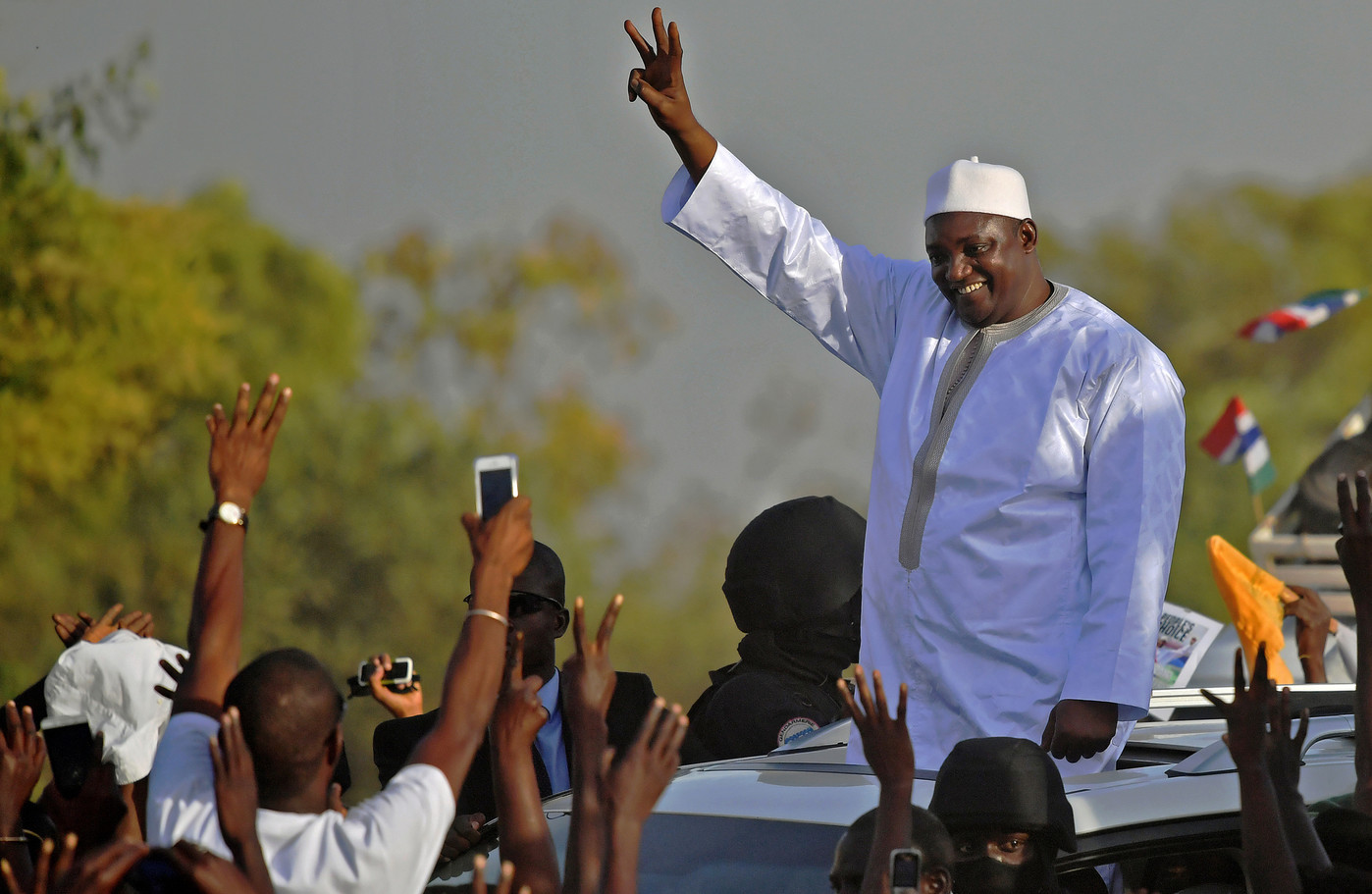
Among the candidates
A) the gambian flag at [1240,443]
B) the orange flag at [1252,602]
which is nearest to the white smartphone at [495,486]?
the orange flag at [1252,602]

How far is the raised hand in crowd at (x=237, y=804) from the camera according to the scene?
2492 millimetres

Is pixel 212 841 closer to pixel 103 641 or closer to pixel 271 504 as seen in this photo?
pixel 103 641

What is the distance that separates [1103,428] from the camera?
12.2ft

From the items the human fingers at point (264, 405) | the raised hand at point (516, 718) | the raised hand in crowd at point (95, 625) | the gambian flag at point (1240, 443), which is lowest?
the raised hand at point (516, 718)

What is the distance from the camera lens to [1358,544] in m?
3.29

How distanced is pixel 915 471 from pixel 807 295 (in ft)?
1.76

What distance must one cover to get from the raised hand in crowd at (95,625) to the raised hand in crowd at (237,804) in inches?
83.4

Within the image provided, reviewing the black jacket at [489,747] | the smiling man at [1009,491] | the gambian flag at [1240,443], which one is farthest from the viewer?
the gambian flag at [1240,443]

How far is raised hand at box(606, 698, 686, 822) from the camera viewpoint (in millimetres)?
2656

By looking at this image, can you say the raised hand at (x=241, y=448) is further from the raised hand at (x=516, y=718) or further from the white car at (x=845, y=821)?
the white car at (x=845, y=821)

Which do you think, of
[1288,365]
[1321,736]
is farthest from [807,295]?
[1288,365]

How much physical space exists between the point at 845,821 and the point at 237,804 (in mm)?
1098

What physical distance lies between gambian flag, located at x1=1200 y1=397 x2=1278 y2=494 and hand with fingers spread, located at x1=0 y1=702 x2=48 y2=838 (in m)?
10.7

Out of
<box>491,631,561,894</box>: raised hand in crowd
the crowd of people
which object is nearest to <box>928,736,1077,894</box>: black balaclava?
the crowd of people
